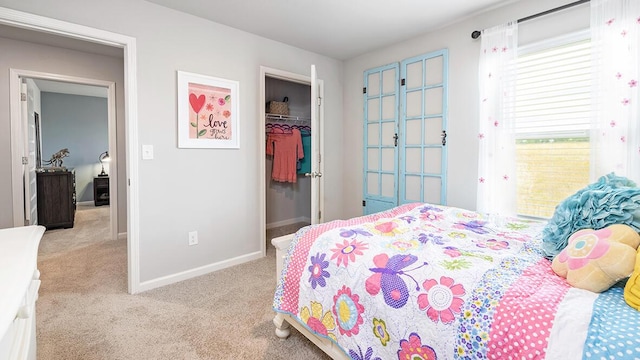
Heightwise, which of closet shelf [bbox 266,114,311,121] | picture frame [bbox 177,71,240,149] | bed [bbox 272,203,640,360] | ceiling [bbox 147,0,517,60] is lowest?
bed [bbox 272,203,640,360]

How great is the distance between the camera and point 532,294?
39.2 inches

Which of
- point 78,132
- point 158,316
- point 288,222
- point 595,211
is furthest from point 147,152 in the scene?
point 78,132

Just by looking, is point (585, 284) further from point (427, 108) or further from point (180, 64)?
point (180, 64)

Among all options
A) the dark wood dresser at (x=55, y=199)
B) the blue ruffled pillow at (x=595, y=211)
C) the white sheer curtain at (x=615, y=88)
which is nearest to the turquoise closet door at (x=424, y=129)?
the white sheer curtain at (x=615, y=88)

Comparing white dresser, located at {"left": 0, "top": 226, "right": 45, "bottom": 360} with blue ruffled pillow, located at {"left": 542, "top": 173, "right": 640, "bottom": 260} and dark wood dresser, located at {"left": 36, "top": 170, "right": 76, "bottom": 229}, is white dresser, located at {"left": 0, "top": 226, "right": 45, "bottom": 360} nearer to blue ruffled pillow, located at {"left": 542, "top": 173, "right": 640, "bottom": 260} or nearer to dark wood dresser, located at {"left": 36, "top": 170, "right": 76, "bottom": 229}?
blue ruffled pillow, located at {"left": 542, "top": 173, "right": 640, "bottom": 260}

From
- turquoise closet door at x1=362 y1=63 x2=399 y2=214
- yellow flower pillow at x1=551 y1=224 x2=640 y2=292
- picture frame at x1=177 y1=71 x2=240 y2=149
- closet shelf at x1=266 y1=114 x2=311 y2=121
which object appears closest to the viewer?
yellow flower pillow at x1=551 y1=224 x2=640 y2=292

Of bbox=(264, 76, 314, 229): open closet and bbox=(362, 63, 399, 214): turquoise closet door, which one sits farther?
bbox=(264, 76, 314, 229): open closet

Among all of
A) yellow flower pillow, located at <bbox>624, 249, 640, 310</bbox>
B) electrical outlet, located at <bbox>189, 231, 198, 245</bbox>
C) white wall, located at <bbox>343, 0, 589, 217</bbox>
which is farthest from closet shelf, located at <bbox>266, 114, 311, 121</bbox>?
yellow flower pillow, located at <bbox>624, 249, 640, 310</bbox>

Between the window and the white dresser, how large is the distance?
9.60 feet

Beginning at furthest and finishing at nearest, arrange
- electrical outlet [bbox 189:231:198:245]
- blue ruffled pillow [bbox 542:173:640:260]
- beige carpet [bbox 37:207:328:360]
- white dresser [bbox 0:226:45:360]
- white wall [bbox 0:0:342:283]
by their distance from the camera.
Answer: electrical outlet [bbox 189:231:198:245], white wall [bbox 0:0:342:283], beige carpet [bbox 37:207:328:360], blue ruffled pillow [bbox 542:173:640:260], white dresser [bbox 0:226:45:360]

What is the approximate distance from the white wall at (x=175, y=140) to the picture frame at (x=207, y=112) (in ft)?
0.19

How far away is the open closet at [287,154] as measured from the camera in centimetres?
439

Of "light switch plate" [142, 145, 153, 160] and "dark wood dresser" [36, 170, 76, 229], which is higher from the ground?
"light switch plate" [142, 145, 153, 160]

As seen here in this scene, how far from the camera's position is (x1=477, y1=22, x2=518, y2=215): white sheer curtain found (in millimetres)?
2436
